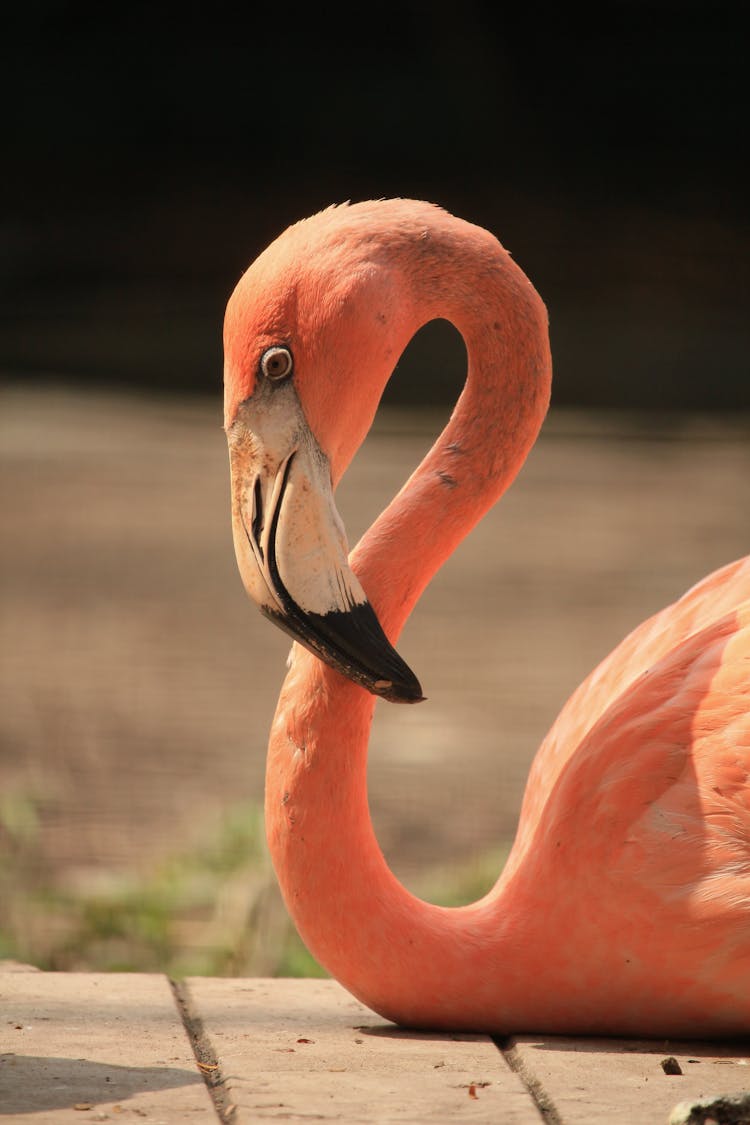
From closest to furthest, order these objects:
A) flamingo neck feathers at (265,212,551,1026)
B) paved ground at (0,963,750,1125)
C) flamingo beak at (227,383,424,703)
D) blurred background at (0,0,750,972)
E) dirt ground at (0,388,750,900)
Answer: paved ground at (0,963,750,1125)
flamingo beak at (227,383,424,703)
flamingo neck feathers at (265,212,551,1026)
blurred background at (0,0,750,972)
dirt ground at (0,388,750,900)

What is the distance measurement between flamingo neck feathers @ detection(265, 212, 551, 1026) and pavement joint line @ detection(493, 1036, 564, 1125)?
1.9 inches

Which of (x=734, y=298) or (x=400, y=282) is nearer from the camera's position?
(x=400, y=282)

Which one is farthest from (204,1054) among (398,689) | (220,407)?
(220,407)

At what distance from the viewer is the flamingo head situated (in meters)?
2.45

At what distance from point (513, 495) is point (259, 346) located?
6.65 m

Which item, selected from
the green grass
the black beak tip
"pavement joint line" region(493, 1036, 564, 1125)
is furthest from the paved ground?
the green grass

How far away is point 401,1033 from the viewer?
2.70 metres

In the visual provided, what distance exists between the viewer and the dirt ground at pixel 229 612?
500 cm

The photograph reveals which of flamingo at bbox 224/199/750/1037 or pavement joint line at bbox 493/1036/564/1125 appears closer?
pavement joint line at bbox 493/1036/564/1125

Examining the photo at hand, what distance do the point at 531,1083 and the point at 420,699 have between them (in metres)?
0.53

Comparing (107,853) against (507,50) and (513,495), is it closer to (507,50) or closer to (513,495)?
(513,495)

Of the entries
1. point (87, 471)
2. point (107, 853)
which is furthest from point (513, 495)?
point (107, 853)

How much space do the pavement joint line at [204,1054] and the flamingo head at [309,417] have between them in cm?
55

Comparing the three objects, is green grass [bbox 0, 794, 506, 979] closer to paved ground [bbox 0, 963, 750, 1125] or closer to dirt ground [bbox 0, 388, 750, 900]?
dirt ground [bbox 0, 388, 750, 900]
